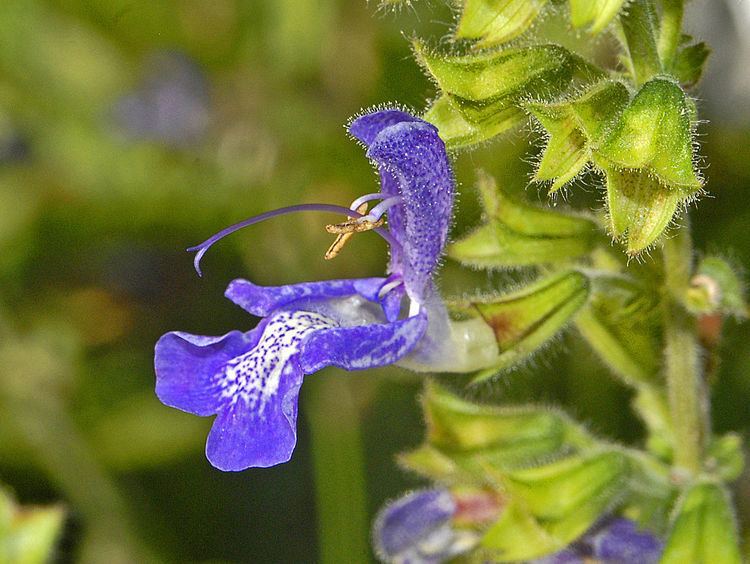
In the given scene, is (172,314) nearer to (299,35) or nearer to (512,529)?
(299,35)

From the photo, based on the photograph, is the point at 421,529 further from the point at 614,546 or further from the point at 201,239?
the point at 201,239

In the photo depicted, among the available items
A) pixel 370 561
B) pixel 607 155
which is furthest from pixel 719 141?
pixel 607 155

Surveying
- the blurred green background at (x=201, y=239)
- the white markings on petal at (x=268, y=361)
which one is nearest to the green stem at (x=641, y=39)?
the white markings on petal at (x=268, y=361)

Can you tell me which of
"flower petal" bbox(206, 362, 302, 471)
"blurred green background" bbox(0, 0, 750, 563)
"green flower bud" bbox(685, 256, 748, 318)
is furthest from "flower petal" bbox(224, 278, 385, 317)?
"blurred green background" bbox(0, 0, 750, 563)

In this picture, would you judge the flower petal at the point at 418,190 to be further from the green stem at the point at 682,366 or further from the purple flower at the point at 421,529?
the purple flower at the point at 421,529

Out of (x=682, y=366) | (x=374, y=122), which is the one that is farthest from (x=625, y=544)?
(x=374, y=122)

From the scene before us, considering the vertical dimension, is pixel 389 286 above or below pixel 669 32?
below

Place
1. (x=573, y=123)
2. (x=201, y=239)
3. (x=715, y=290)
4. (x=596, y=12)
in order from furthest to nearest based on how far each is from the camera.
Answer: (x=201, y=239) < (x=715, y=290) < (x=573, y=123) < (x=596, y=12)
